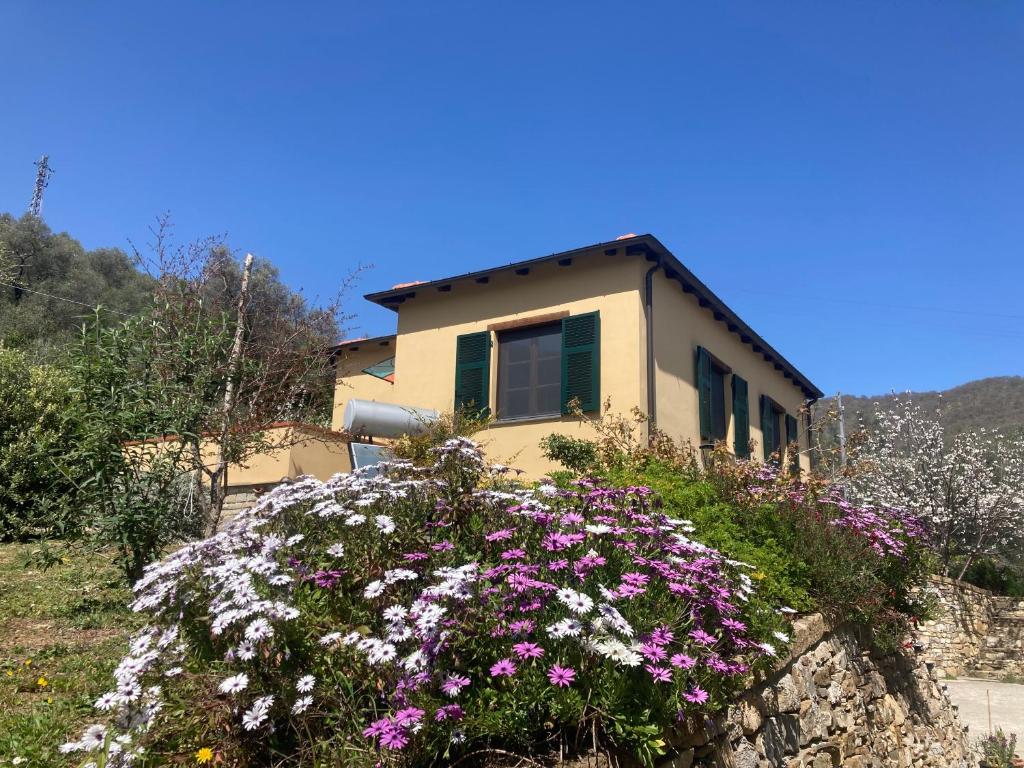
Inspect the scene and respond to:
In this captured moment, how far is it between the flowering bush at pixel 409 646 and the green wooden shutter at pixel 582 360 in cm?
634

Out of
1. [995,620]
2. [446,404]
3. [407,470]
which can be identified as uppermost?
[446,404]

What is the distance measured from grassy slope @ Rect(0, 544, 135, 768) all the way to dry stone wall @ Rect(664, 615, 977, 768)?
9.16 ft

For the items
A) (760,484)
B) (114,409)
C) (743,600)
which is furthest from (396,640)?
(760,484)

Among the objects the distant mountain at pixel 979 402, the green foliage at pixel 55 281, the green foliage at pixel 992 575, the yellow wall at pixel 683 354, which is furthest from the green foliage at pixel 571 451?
the distant mountain at pixel 979 402

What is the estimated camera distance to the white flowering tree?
1622cm

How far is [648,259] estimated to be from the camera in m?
9.60

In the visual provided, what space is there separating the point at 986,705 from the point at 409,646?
1186 cm

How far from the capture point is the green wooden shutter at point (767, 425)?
13.9 metres

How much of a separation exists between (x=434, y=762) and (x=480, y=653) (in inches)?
14.8

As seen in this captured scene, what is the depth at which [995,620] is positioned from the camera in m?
14.5

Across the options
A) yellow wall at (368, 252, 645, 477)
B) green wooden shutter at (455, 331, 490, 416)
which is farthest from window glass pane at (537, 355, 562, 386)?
green wooden shutter at (455, 331, 490, 416)

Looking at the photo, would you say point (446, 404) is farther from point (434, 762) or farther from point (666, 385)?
point (434, 762)

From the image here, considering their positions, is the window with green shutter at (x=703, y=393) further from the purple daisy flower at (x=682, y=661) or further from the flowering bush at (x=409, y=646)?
the purple daisy flower at (x=682, y=661)

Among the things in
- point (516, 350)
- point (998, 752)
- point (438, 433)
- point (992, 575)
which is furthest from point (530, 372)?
point (992, 575)
